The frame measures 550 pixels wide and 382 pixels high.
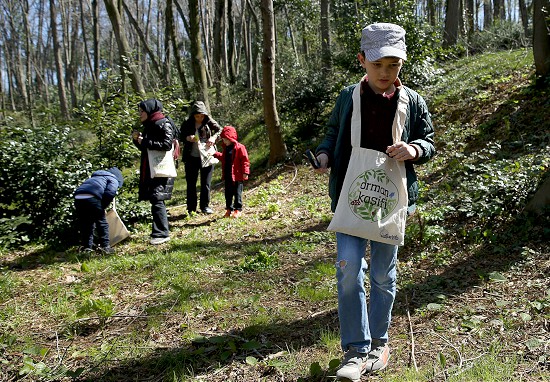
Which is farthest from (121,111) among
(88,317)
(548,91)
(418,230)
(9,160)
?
(548,91)

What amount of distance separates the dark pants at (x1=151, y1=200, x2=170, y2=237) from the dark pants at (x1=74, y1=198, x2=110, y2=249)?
2.21ft

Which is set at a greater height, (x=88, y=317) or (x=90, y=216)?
(x=90, y=216)

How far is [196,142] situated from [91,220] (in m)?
2.58

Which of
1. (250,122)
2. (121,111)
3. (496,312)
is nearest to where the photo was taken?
(496,312)

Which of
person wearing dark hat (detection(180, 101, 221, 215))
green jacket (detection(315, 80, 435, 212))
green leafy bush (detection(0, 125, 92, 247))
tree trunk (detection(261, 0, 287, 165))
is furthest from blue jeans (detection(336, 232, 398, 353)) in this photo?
tree trunk (detection(261, 0, 287, 165))

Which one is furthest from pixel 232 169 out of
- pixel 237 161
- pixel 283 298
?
pixel 283 298

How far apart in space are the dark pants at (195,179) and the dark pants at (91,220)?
229 centimetres

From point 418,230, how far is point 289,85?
907 centimetres

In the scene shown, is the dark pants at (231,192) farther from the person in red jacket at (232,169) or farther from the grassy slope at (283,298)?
the grassy slope at (283,298)

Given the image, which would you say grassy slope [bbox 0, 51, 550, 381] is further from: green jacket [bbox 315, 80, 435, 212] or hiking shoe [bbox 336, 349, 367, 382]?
green jacket [bbox 315, 80, 435, 212]

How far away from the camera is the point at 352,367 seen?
2771 millimetres

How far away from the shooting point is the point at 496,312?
3.71 m

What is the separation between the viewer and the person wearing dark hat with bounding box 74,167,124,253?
6379 millimetres

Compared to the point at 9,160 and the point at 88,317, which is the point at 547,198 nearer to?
the point at 88,317
